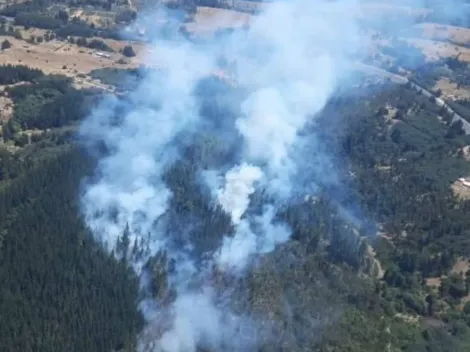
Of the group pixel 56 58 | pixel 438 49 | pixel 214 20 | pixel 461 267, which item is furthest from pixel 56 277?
pixel 438 49

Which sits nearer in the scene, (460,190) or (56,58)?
(460,190)

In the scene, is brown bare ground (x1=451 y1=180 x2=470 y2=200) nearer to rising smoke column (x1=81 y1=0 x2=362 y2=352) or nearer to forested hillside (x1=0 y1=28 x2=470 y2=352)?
forested hillside (x1=0 y1=28 x2=470 y2=352)

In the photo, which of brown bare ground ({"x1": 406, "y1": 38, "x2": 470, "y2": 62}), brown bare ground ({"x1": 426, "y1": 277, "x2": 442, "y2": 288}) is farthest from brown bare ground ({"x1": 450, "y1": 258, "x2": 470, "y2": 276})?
brown bare ground ({"x1": 406, "y1": 38, "x2": 470, "y2": 62})

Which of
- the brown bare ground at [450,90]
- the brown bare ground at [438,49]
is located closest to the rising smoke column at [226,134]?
the brown bare ground at [450,90]

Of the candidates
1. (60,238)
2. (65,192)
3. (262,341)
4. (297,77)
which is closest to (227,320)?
(262,341)

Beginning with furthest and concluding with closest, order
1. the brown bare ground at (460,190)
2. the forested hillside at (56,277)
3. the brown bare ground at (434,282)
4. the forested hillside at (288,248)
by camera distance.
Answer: the brown bare ground at (460,190) < the brown bare ground at (434,282) < the forested hillside at (288,248) < the forested hillside at (56,277)

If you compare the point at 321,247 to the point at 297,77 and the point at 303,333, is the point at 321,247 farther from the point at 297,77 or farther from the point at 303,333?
the point at 297,77

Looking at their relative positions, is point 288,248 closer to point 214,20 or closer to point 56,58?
point 56,58

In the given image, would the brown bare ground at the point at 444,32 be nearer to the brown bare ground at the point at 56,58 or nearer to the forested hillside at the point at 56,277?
the brown bare ground at the point at 56,58

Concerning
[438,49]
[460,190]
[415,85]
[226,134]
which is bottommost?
[438,49]
